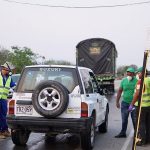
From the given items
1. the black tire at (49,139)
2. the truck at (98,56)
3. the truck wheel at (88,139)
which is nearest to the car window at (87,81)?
the truck wheel at (88,139)

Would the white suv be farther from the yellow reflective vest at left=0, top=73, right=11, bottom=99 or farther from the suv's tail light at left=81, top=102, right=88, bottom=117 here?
the yellow reflective vest at left=0, top=73, right=11, bottom=99

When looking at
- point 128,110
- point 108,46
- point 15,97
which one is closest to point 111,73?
point 108,46

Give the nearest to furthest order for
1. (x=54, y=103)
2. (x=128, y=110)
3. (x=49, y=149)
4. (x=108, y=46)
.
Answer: (x=54, y=103) → (x=49, y=149) → (x=128, y=110) → (x=108, y=46)

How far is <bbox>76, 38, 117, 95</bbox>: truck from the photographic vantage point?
2883 cm

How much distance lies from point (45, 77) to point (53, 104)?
85 centimetres

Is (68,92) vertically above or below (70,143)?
above

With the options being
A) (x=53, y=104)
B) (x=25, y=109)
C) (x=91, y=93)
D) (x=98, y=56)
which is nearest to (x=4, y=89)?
(x=25, y=109)

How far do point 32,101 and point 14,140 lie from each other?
1.24 metres

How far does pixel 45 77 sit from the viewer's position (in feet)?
30.8

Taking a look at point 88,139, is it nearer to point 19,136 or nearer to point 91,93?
point 91,93

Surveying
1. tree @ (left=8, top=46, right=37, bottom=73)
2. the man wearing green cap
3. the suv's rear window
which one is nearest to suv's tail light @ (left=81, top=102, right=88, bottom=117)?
the suv's rear window

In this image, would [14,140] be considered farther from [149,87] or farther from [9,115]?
[149,87]

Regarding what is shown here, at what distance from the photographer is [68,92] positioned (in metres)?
8.94

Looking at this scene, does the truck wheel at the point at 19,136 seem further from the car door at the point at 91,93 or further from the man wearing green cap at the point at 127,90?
the man wearing green cap at the point at 127,90
